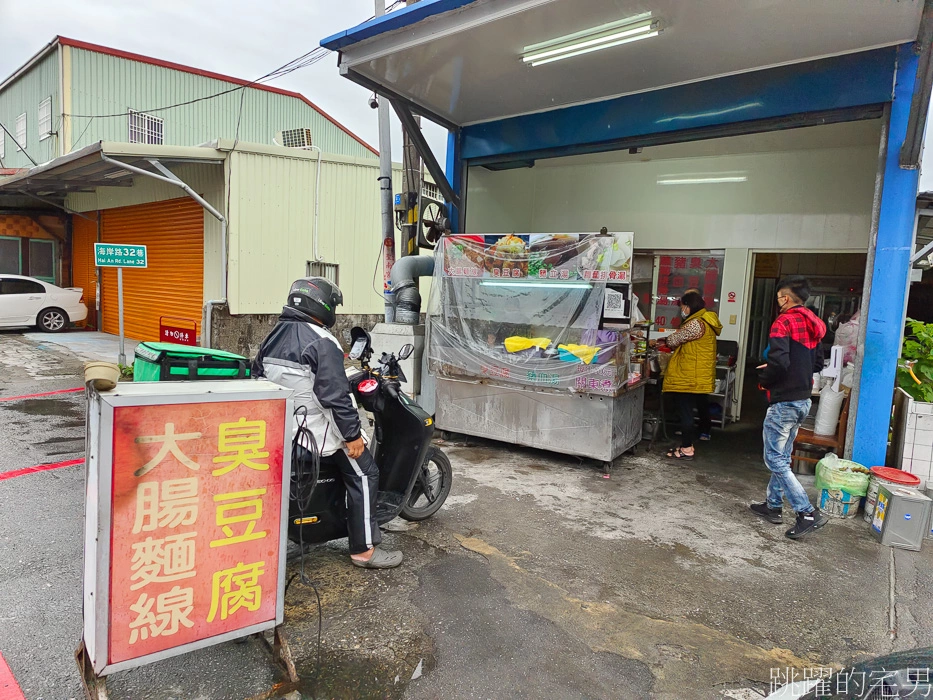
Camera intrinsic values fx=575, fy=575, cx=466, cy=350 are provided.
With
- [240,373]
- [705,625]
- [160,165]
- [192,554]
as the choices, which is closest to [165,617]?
[192,554]

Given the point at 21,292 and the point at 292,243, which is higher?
the point at 292,243

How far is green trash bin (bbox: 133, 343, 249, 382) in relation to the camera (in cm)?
263

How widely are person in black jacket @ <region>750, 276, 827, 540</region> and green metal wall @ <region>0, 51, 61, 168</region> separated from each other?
57.4 ft

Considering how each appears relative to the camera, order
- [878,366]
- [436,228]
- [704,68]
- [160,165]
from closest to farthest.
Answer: [878,366]
[704,68]
[436,228]
[160,165]

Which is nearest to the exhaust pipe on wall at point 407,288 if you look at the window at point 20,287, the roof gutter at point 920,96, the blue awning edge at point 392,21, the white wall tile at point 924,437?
the blue awning edge at point 392,21

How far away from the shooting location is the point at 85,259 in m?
15.2

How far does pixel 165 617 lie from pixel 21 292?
550 inches

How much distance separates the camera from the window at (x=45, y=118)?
1526 cm

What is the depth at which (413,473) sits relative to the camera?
3732 mm

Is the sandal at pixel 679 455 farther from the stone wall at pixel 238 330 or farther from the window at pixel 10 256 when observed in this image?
the window at pixel 10 256

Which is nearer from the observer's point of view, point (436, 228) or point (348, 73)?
point (348, 73)

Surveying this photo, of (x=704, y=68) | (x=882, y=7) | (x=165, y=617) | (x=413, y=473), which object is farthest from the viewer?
(x=704, y=68)

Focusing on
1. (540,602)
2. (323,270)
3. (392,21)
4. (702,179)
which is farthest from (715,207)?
(323,270)

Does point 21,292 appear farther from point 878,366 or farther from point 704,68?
point 878,366
